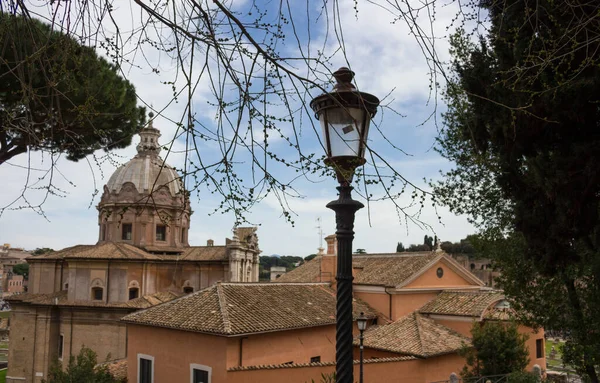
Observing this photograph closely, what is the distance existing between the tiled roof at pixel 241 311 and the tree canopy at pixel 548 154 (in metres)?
7.50

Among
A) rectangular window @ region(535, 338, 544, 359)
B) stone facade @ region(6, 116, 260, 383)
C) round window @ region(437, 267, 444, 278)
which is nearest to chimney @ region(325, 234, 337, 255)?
stone facade @ region(6, 116, 260, 383)

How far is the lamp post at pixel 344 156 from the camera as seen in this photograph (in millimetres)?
3262

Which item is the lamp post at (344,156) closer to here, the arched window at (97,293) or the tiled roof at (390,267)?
the tiled roof at (390,267)

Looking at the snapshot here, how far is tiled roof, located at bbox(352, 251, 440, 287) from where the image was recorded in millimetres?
22302

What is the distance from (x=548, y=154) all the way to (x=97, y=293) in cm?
2512

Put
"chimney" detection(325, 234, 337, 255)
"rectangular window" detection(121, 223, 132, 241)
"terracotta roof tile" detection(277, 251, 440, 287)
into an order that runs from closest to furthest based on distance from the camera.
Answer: "terracotta roof tile" detection(277, 251, 440, 287), "chimney" detection(325, 234, 337, 255), "rectangular window" detection(121, 223, 132, 241)

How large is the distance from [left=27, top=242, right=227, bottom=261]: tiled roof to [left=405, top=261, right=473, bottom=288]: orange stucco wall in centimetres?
1183

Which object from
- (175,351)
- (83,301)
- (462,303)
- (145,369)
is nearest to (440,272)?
(462,303)

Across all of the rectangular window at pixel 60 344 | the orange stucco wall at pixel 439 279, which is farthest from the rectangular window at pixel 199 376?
the rectangular window at pixel 60 344

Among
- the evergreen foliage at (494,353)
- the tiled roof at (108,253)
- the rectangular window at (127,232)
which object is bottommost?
the evergreen foliage at (494,353)

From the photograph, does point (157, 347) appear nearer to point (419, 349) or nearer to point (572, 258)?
point (419, 349)

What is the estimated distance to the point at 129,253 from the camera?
27.6 metres

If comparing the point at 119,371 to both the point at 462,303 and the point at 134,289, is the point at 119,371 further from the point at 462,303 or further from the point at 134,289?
the point at 462,303

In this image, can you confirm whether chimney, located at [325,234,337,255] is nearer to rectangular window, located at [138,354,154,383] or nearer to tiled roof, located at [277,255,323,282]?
tiled roof, located at [277,255,323,282]
